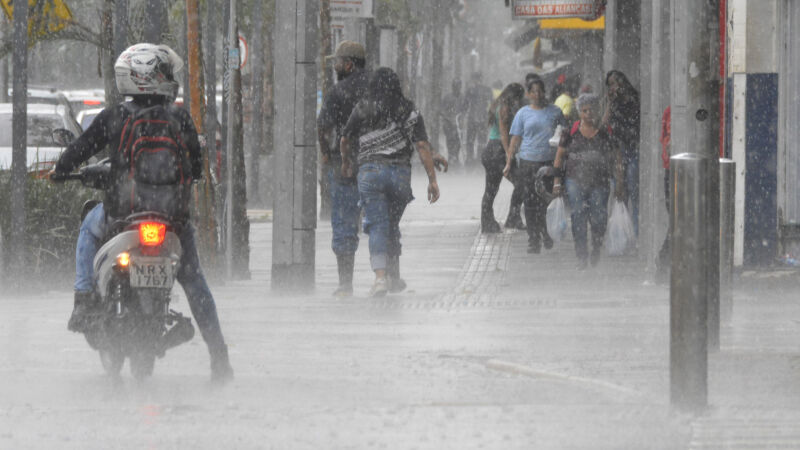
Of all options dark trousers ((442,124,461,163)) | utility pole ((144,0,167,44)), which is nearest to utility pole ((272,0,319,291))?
utility pole ((144,0,167,44))

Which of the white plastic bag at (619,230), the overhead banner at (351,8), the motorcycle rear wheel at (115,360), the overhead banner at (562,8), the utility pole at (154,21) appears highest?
the overhead banner at (562,8)

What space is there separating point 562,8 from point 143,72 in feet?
42.1

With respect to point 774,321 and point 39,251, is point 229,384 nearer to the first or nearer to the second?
point 774,321

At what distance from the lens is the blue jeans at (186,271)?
778cm

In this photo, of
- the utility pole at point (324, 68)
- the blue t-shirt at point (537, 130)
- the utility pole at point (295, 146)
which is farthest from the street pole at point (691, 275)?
the utility pole at point (324, 68)

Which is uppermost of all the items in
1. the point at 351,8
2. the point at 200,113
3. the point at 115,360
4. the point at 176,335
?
the point at 351,8

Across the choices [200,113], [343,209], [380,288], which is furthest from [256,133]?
[380,288]

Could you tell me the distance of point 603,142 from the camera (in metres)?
14.6

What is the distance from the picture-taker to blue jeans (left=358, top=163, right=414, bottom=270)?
11.5 metres

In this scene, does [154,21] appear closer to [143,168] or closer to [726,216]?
[143,168]

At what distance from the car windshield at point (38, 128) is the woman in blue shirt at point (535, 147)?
733cm

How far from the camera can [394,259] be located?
12.2m

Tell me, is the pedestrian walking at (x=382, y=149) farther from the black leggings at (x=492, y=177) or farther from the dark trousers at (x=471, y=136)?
the dark trousers at (x=471, y=136)

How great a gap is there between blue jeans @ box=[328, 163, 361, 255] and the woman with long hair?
649 centimetres
